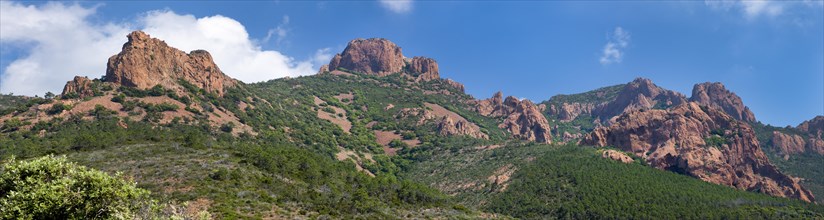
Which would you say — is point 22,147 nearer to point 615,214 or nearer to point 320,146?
point 320,146

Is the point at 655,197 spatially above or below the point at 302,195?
above

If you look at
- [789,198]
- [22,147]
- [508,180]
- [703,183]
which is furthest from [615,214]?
[22,147]

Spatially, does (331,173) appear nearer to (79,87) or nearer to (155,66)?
(155,66)

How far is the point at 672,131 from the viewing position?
555ft

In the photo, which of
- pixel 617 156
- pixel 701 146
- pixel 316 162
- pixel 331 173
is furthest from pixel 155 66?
pixel 701 146

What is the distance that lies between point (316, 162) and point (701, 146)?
Answer: 121521 mm

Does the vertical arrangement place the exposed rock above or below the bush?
above

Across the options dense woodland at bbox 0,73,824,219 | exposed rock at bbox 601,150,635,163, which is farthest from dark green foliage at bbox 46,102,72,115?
exposed rock at bbox 601,150,635,163

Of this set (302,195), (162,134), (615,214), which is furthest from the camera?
(615,214)

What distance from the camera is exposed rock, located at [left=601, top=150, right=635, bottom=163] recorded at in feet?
497

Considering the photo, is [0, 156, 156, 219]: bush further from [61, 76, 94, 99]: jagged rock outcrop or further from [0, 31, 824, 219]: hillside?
[61, 76, 94, 99]: jagged rock outcrop

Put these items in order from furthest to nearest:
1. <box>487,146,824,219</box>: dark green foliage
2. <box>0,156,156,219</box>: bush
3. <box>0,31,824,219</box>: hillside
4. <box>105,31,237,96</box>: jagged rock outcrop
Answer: <box>105,31,237,96</box>: jagged rock outcrop < <box>487,146,824,219</box>: dark green foliage < <box>0,31,824,219</box>: hillside < <box>0,156,156,219</box>: bush

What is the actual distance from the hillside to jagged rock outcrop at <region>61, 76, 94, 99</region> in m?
0.29

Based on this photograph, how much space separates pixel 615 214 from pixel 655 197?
13.8 meters
